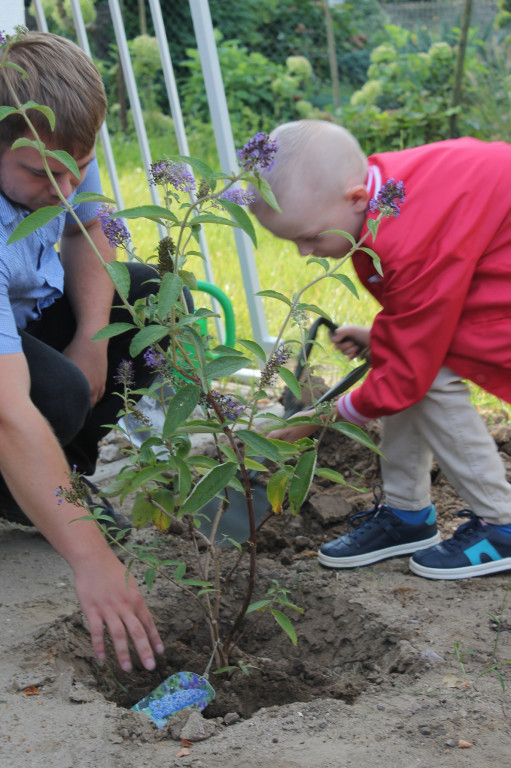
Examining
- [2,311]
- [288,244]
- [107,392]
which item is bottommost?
[288,244]

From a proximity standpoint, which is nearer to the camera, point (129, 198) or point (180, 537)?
point (180, 537)

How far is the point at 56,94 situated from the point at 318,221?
0.66 meters

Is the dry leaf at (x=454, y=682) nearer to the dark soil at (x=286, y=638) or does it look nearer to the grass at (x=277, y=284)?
the dark soil at (x=286, y=638)

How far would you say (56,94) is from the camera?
1776mm

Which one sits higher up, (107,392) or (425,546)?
(107,392)

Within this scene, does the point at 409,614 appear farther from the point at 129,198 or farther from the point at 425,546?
the point at 129,198

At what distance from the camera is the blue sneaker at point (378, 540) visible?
2.20 metres

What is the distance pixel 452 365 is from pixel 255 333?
4.98ft

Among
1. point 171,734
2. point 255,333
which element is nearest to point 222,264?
point 255,333

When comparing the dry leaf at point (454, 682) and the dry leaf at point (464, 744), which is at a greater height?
the dry leaf at point (464, 744)

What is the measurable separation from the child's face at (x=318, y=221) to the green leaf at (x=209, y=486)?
792mm

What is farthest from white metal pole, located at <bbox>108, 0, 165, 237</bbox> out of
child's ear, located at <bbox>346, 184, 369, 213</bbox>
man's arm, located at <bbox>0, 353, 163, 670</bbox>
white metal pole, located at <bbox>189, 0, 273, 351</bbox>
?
man's arm, located at <bbox>0, 353, 163, 670</bbox>

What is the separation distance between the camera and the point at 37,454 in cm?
162

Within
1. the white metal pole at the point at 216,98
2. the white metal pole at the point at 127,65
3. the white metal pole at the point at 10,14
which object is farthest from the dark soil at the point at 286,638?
the white metal pole at the point at 127,65
